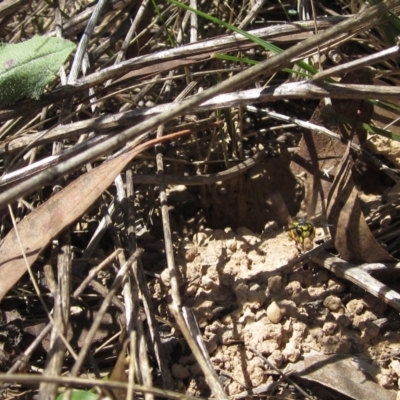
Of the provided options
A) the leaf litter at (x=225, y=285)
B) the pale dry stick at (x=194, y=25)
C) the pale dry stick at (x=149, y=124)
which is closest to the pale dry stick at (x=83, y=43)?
the leaf litter at (x=225, y=285)

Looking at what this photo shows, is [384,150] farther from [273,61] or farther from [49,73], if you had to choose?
[49,73]

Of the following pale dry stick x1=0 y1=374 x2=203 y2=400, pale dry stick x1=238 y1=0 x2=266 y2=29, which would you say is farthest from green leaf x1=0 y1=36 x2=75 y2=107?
pale dry stick x1=0 y1=374 x2=203 y2=400

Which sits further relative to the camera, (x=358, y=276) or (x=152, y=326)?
(x=358, y=276)

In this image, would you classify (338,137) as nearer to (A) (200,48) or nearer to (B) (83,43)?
(A) (200,48)

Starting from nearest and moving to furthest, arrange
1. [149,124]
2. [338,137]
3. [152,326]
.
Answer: [149,124]
[152,326]
[338,137]

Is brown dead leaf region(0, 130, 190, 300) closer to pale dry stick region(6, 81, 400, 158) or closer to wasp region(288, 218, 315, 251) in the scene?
pale dry stick region(6, 81, 400, 158)

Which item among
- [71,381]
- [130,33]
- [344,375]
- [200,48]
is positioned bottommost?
[344,375]

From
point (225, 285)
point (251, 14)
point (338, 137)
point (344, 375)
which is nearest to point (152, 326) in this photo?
point (225, 285)

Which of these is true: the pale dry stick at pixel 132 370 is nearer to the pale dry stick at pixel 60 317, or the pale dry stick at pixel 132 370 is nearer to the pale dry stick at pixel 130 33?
the pale dry stick at pixel 60 317
